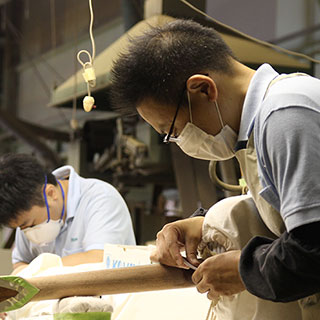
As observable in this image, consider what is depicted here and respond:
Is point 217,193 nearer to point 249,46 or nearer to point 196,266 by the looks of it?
point 249,46

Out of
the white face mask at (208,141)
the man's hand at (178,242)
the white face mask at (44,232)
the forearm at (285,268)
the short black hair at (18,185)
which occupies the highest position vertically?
the white face mask at (208,141)

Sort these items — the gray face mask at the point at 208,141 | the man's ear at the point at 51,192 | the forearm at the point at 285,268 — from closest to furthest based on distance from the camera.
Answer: the forearm at the point at 285,268 < the gray face mask at the point at 208,141 < the man's ear at the point at 51,192

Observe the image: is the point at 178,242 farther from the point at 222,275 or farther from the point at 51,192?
the point at 51,192

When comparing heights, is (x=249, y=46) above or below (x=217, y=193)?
above

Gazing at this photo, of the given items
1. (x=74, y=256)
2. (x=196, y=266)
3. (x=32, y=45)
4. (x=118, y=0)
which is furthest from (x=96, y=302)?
(x=32, y=45)

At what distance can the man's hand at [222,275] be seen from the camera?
3.59 ft

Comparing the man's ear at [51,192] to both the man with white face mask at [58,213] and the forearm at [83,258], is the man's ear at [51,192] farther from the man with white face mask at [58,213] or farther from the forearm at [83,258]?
the forearm at [83,258]

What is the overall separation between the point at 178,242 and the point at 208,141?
304 millimetres

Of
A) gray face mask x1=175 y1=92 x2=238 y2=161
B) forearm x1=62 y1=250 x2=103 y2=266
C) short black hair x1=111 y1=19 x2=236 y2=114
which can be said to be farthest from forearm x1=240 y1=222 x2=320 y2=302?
forearm x1=62 y1=250 x2=103 y2=266

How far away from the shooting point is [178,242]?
4.51 ft

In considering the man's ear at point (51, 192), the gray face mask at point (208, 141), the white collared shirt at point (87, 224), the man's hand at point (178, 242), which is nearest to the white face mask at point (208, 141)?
the gray face mask at point (208, 141)

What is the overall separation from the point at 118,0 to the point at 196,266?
4.10m

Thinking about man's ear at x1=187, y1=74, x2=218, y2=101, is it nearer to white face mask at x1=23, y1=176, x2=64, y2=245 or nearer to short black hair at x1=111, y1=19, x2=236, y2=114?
short black hair at x1=111, y1=19, x2=236, y2=114

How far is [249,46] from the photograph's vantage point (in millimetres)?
2727
